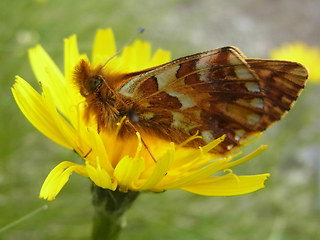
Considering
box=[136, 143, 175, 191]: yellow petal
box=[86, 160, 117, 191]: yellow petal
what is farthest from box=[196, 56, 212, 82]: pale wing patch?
box=[86, 160, 117, 191]: yellow petal

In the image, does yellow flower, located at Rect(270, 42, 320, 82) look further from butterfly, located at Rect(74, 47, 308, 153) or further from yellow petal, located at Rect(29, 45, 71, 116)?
yellow petal, located at Rect(29, 45, 71, 116)

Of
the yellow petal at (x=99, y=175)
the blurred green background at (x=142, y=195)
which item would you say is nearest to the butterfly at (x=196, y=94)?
the yellow petal at (x=99, y=175)

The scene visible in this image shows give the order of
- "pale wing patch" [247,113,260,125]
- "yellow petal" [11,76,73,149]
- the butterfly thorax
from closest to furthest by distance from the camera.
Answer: "yellow petal" [11,76,73,149] → the butterfly thorax → "pale wing patch" [247,113,260,125]

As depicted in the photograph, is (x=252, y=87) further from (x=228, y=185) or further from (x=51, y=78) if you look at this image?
(x=51, y=78)

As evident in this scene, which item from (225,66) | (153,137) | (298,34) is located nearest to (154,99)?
(153,137)

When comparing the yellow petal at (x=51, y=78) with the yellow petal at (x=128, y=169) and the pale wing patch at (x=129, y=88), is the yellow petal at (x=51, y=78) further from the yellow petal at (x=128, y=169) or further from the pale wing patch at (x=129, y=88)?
the yellow petal at (x=128, y=169)

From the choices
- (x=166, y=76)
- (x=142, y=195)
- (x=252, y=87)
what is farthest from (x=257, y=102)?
(x=142, y=195)
